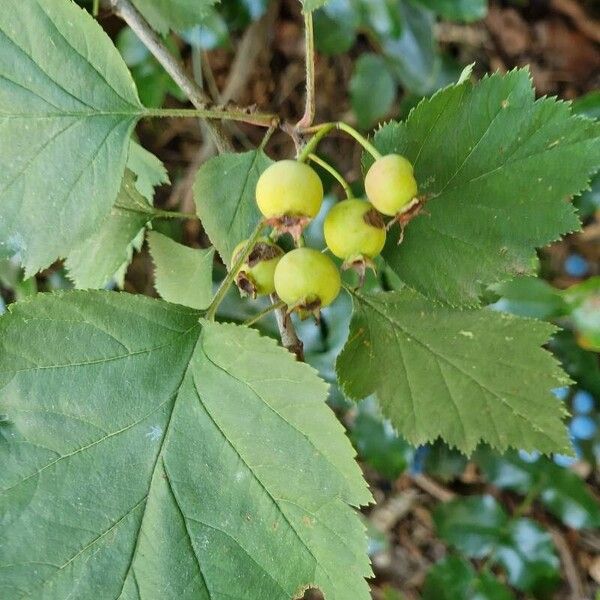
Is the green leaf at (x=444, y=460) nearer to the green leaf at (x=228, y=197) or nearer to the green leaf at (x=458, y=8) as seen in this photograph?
the green leaf at (x=458, y=8)

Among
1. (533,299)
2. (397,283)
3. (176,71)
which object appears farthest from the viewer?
(533,299)

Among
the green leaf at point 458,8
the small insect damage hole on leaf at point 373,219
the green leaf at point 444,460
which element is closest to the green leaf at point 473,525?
the green leaf at point 444,460

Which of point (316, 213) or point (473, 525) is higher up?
point (316, 213)

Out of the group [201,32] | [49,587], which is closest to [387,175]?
[49,587]

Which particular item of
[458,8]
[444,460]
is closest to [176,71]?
[458,8]

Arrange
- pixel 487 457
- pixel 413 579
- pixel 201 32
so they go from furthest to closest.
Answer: pixel 413 579
pixel 487 457
pixel 201 32

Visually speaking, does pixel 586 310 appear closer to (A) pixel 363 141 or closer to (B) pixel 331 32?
(B) pixel 331 32

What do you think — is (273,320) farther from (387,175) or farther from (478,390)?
(387,175)
